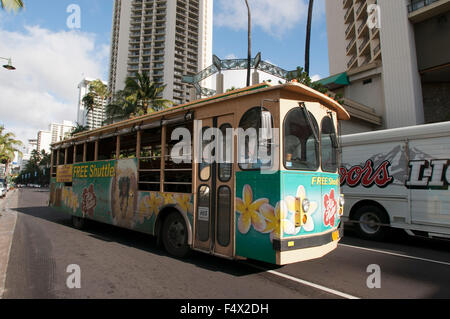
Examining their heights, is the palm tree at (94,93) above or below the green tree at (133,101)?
above

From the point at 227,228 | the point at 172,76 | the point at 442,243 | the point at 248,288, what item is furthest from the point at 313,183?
the point at 172,76

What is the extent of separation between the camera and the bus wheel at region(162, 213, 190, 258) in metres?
5.32

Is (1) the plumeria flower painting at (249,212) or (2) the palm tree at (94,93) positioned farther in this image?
(2) the palm tree at (94,93)

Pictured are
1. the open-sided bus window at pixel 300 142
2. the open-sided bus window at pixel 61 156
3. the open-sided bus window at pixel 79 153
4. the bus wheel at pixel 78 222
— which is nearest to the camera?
the open-sided bus window at pixel 300 142

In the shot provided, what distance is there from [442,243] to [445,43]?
15968mm

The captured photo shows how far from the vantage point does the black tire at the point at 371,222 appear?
759cm

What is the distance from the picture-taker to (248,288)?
12.9 feet

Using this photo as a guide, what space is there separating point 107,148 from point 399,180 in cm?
806

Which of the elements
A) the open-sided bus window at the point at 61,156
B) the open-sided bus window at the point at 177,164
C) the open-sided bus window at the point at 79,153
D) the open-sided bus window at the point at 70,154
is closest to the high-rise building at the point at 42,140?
the open-sided bus window at the point at 61,156

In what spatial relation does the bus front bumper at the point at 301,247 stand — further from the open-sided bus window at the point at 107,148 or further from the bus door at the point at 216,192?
the open-sided bus window at the point at 107,148

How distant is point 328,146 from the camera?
5.05 metres

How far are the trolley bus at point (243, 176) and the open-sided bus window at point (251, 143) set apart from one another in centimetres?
2

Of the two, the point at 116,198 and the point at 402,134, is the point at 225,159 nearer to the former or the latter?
the point at 116,198

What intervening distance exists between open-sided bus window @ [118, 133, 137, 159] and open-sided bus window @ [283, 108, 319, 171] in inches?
160
